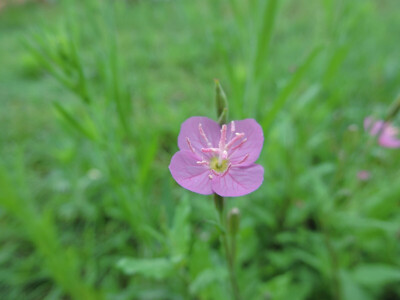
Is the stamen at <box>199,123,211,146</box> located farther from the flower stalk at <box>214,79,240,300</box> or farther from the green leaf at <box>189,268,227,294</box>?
the green leaf at <box>189,268,227,294</box>

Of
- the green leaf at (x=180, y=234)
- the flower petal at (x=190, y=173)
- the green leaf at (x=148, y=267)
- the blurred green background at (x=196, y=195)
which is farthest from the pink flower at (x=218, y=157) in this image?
the green leaf at (x=148, y=267)

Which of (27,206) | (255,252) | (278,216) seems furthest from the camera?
(278,216)

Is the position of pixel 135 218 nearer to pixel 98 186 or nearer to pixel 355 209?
pixel 98 186

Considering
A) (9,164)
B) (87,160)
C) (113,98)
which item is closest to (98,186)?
(87,160)

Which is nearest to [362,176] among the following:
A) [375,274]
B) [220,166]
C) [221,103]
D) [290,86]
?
[375,274]

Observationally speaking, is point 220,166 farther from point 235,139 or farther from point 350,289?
point 350,289

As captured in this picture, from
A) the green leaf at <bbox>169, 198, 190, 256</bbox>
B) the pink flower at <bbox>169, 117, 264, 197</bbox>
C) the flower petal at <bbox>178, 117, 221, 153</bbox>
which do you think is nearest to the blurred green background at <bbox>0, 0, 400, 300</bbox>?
the green leaf at <bbox>169, 198, 190, 256</bbox>
